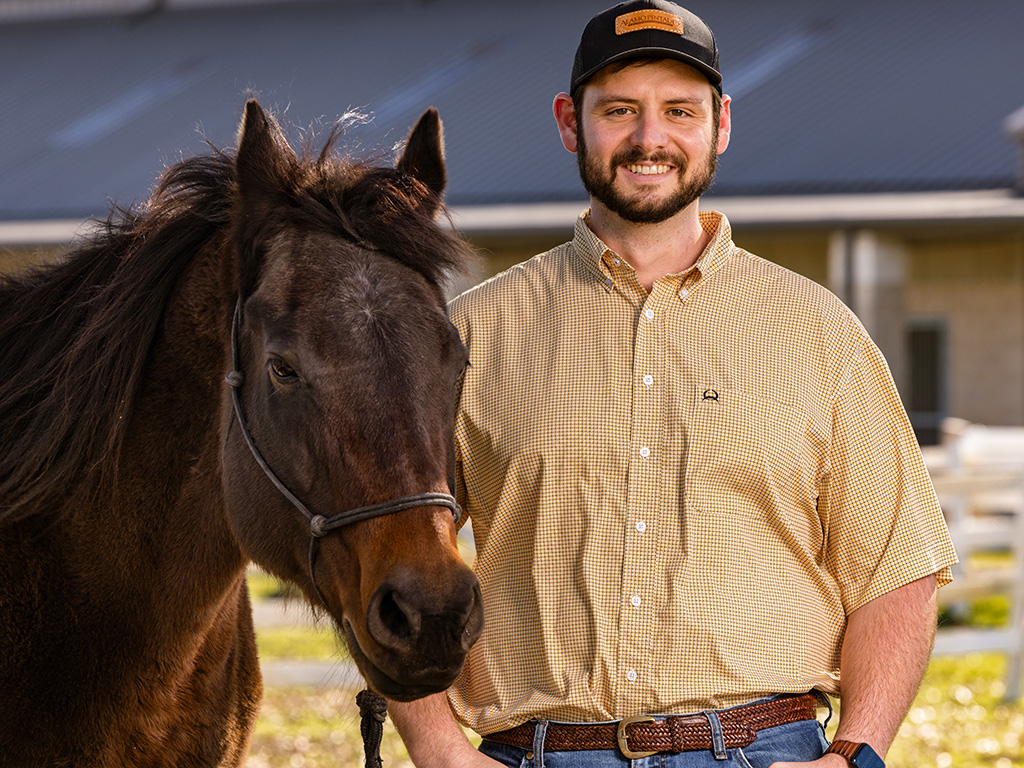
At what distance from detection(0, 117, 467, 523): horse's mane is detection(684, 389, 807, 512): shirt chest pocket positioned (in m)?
0.63

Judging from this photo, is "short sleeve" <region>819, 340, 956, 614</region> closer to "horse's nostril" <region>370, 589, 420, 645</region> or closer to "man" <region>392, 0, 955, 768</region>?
"man" <region>392, 0, 955, 768</region>

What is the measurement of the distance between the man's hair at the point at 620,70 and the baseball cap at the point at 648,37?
0.9 inches

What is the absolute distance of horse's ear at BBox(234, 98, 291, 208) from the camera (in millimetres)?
2465

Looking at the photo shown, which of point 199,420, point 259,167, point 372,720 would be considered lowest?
point 372,720

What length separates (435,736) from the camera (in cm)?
247

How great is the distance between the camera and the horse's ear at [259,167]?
2.46 m

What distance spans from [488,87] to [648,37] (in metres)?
16.7

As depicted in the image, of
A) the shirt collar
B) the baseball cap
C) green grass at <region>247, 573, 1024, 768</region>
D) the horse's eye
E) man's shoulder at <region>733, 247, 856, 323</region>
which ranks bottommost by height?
green grass at <region>247, 573, 1024, 768</region>

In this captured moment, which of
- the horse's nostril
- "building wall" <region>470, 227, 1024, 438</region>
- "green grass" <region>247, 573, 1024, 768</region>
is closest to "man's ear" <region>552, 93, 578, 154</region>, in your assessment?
the horse's nostril

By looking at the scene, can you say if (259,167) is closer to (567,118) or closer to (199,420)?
(199,420)

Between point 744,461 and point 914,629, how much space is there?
0.51 meters

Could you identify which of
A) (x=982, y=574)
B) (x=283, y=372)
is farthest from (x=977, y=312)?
(x=283, y=372)

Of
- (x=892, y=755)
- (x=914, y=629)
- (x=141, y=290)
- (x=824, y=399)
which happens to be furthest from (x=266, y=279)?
(x=892, y=755)

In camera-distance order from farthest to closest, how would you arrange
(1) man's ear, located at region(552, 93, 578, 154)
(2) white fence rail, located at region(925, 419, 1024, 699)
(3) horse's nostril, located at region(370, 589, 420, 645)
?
(2) white fence rail, located at region(925, 419, 1024, 699), (1) man's ear, located at region(552, 93, 578, 154), (3) horse's nostril, located at region(370, 589, 420, 645)
